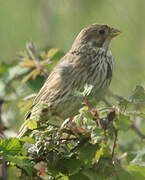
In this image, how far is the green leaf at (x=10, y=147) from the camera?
298 centimetres

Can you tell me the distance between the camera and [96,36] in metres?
5.12

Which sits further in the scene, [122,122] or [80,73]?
[80,73]

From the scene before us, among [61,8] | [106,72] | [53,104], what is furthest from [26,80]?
[61,8]

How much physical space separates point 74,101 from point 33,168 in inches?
53.9

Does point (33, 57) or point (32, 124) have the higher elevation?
point (33, 57)

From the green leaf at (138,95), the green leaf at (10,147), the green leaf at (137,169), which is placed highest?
the green leaf at (138,95)

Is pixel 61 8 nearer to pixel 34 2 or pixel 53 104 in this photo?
pixel 34 2

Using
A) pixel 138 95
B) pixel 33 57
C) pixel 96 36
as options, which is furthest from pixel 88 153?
pixel 96 36

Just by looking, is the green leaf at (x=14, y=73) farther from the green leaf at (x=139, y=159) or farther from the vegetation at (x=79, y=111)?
the green leaf at (x=139, y=159)

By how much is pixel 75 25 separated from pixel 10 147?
3.18 metres

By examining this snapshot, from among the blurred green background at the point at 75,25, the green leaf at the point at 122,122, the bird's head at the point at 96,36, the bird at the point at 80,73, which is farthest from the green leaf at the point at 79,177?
the bird's head at the point at 96,36

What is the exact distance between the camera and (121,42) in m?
6.58

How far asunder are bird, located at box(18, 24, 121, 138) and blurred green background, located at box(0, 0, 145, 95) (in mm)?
227

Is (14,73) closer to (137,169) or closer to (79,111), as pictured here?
(79,111)
